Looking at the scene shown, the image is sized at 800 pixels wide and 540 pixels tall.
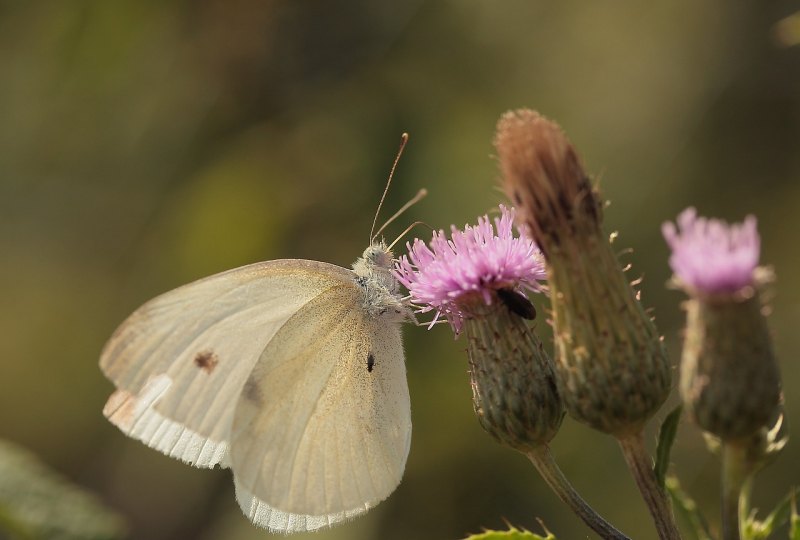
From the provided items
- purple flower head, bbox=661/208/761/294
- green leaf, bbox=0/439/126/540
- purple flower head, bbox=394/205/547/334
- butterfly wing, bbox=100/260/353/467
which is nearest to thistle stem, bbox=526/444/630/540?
purple flower head, bbox=394/205/547/334

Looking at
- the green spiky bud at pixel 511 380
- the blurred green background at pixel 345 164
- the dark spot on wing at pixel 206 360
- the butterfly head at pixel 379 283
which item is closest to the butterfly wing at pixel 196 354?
the dark spot on wing at pixel 206 360

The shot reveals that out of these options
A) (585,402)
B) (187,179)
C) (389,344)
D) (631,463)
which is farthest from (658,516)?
(187,179)

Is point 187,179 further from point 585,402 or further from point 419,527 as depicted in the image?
point 585,402

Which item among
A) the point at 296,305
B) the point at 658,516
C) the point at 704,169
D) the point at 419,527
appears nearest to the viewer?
the point at 658,516

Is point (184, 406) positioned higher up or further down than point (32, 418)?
further down

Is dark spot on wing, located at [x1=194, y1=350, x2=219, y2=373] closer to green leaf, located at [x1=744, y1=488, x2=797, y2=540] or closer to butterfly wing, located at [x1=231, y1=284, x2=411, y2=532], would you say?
butterfly wing, located at [x1=231, y1=284, x2=411, y2=532]

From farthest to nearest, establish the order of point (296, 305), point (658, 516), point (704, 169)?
point (704, 169) → point (296, 305) → point (658, 516)

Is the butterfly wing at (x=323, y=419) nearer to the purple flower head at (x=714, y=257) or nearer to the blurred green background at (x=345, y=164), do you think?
the blurred green background at (x=345, y=164)
